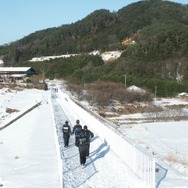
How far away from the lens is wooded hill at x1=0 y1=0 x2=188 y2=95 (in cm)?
9281

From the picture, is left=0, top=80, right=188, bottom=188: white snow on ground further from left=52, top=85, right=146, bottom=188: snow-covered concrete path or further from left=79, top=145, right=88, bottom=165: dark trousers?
left=79, top=145, right=88, bottom=165: dark trousers

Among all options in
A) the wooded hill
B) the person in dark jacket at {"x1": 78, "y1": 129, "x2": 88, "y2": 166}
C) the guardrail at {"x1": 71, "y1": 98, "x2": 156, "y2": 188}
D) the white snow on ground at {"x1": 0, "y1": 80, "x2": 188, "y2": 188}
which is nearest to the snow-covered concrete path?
the white snow on ground at {"x1": 0, "y1": 80, "x2": 188, "y2": 188}

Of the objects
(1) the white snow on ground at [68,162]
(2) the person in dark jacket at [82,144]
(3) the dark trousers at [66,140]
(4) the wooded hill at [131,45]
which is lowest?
(1) the white snow on ground at [68,162]

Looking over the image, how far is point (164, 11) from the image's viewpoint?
160 meters

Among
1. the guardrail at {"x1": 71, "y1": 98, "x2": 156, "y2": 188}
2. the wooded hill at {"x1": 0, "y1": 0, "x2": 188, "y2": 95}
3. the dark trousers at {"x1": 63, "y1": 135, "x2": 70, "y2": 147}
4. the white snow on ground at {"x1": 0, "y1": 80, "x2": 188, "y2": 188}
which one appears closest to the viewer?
the guardrail at {"x1": 71, "y1": 98, "x2": 156, "y2": 188}

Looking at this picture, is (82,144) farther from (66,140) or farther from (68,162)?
(66,140)

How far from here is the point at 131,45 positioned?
120m

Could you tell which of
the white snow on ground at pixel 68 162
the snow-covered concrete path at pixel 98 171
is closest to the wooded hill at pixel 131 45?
the white snow on ground at pixel 68 162

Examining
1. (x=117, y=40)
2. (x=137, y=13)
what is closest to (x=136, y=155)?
(x=117, y=40)

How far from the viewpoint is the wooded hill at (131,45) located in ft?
305

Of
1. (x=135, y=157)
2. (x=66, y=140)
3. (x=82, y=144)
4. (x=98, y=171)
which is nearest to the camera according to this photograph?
(x=135, y=157)

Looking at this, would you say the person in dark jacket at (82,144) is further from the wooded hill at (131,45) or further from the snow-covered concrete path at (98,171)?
the wooded hill at (131,45)

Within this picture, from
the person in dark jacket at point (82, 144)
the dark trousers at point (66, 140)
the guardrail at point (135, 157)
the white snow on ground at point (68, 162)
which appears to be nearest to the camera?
the guardrail at point (135, 157)

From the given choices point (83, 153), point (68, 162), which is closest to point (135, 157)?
point (83, 153)
